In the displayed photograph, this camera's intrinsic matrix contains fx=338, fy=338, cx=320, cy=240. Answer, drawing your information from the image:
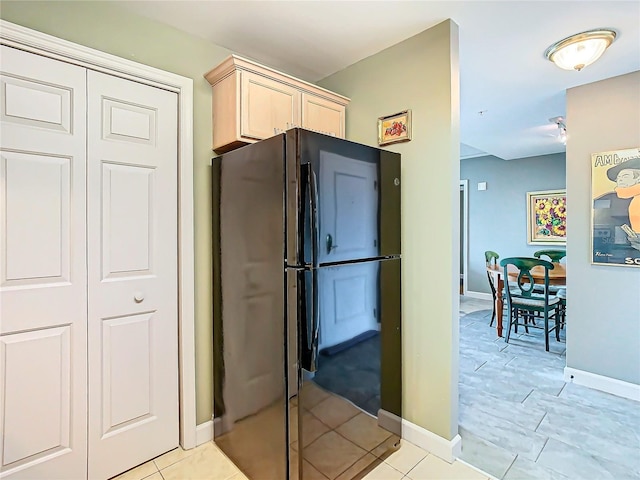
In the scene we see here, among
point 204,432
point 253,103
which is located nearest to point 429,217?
point 253,103

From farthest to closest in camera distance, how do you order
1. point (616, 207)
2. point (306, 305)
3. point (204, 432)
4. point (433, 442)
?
point (616, 207) → point (204, 432) → point (433, 442) → point (306, 305)

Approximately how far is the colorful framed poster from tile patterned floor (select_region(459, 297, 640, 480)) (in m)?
1.09

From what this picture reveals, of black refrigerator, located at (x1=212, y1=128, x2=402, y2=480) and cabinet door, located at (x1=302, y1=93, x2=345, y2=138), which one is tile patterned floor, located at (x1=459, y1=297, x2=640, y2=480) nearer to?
black refrigerator, located at (x1=212, y1=128, x2=402, y2=480)

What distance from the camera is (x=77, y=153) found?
65.1 inches

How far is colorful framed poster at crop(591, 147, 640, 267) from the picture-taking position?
2.54 m

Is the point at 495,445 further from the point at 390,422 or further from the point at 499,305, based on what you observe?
the point at 499,305

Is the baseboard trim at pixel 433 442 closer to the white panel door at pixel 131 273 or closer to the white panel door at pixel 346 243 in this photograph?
the white panel door at pixel 346 243

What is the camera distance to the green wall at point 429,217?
6.29 ft

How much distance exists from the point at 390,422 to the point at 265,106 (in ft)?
6.48

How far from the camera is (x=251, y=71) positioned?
1.90m

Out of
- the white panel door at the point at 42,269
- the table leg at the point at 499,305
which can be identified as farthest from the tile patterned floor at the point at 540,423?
the white panel door at the point at 42,269

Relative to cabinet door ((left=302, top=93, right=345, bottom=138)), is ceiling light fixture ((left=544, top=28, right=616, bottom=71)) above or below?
above

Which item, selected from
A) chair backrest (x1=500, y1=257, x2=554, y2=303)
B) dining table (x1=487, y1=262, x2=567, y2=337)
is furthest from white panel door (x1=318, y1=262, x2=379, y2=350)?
dining table (x1=487, y1=262, x2=567, y2=337)

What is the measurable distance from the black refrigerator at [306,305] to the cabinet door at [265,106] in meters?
0.21
